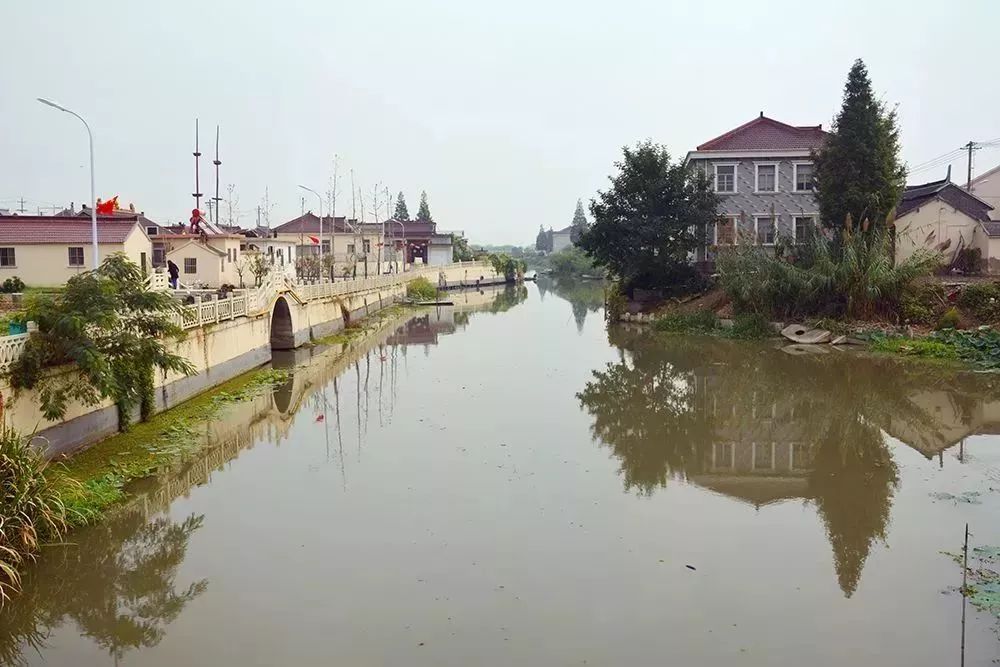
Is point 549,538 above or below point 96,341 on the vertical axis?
below

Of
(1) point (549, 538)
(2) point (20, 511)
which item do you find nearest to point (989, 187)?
(1) point (549, 538)

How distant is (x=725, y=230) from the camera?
1282 inches

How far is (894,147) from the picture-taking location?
87.0 feet

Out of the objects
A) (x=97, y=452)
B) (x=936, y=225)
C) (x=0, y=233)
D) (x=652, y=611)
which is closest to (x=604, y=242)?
(x=936, y=225)

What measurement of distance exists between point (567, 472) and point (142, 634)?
620 centimetres

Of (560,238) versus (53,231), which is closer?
(53,231)

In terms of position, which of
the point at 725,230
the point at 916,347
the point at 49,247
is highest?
the point at 725,230

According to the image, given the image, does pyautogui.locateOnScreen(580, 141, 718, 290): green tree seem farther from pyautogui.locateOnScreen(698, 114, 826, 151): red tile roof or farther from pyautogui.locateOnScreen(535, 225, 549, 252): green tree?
pyautogui.locateOnScreen(535, 225, 549, 252): green tree

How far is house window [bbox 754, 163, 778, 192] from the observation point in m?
32.8

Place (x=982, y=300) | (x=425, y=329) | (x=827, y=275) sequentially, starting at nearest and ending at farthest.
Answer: (x=982, y=300) < (x=827, y=275) < (x=425, y=329)

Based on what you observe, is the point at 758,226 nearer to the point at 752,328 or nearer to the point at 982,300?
the point at 752,328

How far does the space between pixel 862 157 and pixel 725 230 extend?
7309 mm

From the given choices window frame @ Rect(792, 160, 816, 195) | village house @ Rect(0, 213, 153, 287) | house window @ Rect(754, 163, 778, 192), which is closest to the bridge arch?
village house @ Rect(0, 213, 153, 287)

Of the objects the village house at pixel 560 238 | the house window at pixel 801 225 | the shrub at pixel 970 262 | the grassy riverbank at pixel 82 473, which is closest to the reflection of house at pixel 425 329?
the grassy riverbank at pixel 82 473
